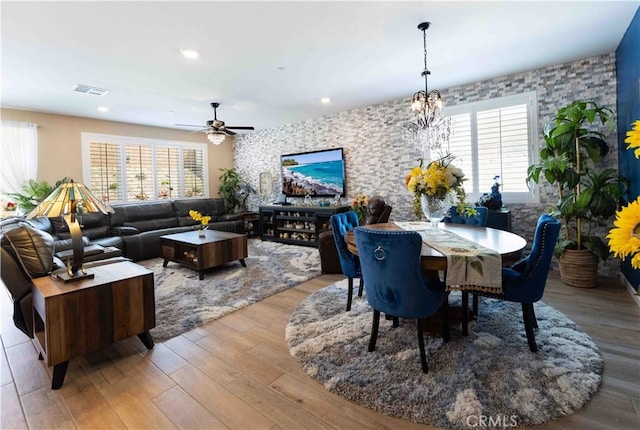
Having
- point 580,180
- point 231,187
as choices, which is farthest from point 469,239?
point 231,187

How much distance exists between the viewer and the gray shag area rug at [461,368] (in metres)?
1.69

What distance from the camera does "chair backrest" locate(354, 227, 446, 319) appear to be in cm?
195

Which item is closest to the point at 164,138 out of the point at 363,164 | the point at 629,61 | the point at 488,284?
the point at 363,164

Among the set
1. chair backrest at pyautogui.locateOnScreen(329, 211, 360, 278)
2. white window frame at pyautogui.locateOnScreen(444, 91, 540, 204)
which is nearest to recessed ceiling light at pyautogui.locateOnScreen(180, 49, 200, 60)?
chair backrest at pyautogui.locateOnScreen(329, 211, 360, 278)

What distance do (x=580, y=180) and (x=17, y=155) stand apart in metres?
8.19

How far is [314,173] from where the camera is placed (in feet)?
21.6

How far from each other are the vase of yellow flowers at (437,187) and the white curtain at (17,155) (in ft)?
20.4

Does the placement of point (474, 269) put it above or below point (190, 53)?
below

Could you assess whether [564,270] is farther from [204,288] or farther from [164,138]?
[164,138]

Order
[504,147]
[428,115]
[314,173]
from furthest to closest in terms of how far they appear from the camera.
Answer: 1. [314,173]
2. [504,147]
3. [428,115]

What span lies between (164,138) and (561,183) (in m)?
7.38

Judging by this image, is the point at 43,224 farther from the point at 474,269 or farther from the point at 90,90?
the point at 474,269

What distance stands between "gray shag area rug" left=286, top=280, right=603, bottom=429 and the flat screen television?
3.75m

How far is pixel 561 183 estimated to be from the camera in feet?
11.8
